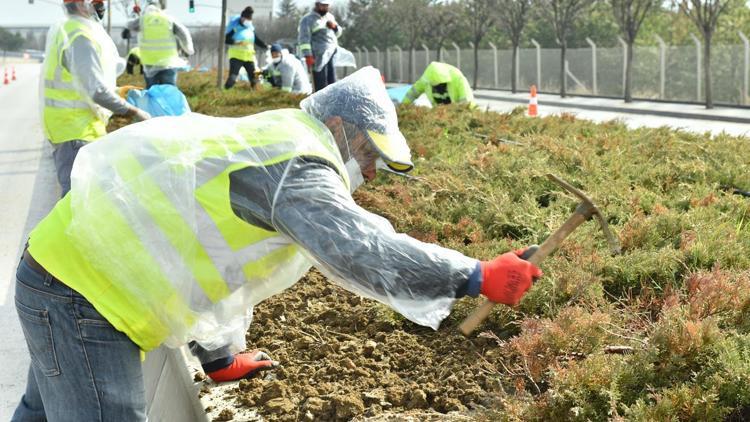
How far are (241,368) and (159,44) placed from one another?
8.48m

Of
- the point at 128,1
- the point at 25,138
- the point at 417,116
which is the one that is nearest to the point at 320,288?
the point at 417,116

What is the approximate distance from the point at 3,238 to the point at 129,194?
614 centimetres

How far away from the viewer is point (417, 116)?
11.1 metres

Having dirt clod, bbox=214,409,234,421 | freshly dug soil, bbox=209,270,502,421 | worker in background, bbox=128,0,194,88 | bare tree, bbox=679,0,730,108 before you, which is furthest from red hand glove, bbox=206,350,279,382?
bare tree, bbox=679,0,730,108

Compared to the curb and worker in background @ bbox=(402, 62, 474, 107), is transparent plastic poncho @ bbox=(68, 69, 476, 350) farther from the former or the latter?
the curb

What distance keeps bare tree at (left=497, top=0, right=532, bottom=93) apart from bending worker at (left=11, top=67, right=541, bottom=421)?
33727 mm

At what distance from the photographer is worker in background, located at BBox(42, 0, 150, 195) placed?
20.2 ft

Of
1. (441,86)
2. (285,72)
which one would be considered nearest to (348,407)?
(441,86)

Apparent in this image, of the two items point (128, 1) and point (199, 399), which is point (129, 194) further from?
point (128, 1)

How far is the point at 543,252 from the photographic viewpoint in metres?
3.03

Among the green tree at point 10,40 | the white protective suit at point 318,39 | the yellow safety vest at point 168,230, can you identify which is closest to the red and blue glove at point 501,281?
the yellow safety vest at point 168,230

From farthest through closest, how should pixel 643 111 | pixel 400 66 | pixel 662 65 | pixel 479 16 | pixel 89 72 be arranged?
1. pixel 400 66
2. pixel 479 16
3. pixel 662 65
4. pixel 643 111
5. pixel 89 72

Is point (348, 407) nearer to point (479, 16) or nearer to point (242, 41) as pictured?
point (242, 41)

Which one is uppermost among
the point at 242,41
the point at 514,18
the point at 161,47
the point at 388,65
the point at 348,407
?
the point at 514,18
